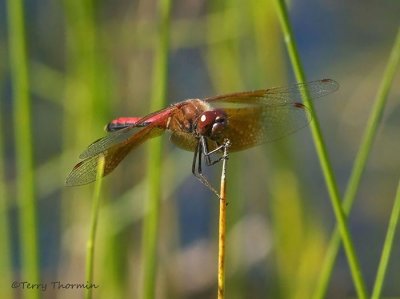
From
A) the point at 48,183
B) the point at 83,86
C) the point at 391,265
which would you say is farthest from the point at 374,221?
the point at 83,86

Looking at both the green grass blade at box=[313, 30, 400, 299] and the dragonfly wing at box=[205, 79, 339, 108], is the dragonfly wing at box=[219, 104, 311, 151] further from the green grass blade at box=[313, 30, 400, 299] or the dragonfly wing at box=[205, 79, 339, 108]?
the green grass blade at box=[313, 30, 400, 299]

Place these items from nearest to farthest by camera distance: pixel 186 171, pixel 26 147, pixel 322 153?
pixel 322 153 < pixel 26 147 < pixel 186 171

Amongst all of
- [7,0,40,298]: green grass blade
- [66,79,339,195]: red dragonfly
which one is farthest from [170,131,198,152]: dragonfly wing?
[7,0,40,298]: green grass blade

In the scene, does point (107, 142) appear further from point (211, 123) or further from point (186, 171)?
point (186, 171)

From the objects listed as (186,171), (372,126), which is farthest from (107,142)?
(186,171)

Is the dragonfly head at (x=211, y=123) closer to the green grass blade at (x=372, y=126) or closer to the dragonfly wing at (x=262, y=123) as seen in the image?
the dragonfly wing at (x=262, y=123)

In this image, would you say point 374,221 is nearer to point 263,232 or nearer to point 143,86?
point 263,232
